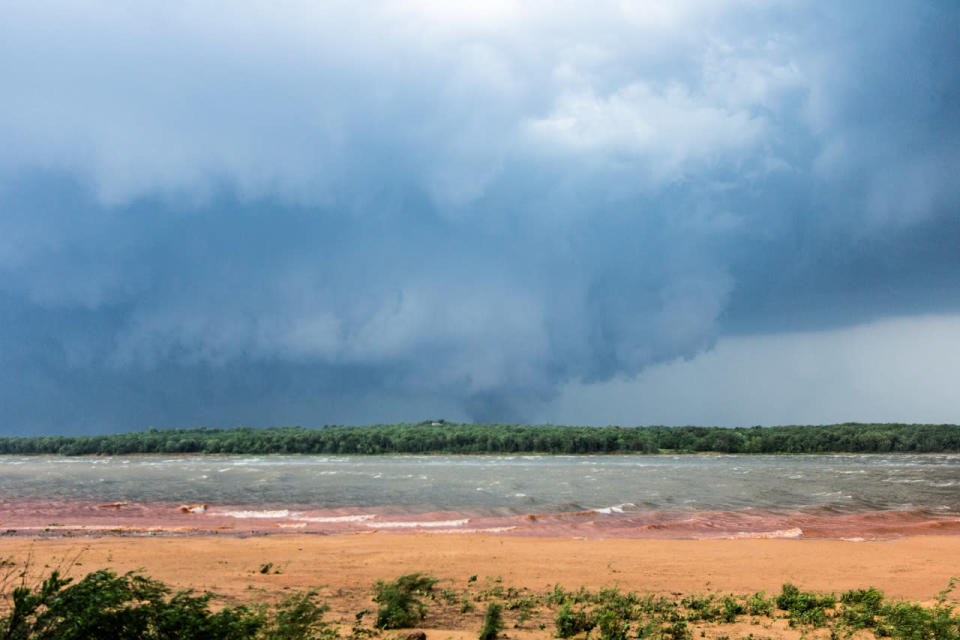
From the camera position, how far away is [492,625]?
11.6m

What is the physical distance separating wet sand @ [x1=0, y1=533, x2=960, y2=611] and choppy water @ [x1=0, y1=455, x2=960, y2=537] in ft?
15.8

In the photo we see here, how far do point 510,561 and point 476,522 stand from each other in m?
12.2

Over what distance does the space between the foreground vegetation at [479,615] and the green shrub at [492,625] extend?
2 centimetres

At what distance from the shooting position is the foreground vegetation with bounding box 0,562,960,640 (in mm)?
7730

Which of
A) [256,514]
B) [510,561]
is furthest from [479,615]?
[256,514]

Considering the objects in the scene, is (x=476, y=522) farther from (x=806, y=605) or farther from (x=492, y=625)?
(x=492, y=625)

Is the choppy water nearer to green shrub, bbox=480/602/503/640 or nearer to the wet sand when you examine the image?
Answer: the wet sand

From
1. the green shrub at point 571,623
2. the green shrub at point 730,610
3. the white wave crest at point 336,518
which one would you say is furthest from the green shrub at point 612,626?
the white wave crest at point 336,518

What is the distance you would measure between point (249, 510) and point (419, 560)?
2098cm

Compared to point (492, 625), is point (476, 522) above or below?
below

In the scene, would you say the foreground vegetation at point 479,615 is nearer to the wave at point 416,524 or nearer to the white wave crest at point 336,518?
the wave at point 416,524

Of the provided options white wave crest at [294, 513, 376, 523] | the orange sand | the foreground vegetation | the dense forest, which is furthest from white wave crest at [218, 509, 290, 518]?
the dense forest

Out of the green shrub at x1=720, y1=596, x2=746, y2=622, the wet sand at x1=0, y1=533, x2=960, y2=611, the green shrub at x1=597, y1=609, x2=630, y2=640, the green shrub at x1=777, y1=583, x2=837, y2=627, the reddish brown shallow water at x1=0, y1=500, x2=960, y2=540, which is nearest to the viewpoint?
the green shrub at x1=597, y1=609, x2=630, y2=640

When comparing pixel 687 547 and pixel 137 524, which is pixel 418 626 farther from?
pixel 137 524
